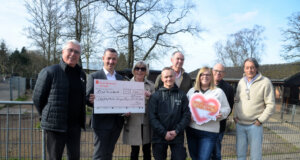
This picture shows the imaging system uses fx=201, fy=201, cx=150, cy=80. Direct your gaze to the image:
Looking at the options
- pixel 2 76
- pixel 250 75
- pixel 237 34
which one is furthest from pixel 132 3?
pixel 2 76

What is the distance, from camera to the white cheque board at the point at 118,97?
301 centimetres

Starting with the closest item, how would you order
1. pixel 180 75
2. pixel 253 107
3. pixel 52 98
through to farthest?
pixel 52 98 < pixel 253 107 < pixel 180 75

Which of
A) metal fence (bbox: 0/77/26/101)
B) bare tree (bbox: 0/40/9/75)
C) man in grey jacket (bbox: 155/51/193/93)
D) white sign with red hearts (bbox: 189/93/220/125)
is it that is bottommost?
metal fence (bbox: 0/77/26/101)

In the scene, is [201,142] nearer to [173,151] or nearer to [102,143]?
[173,151]

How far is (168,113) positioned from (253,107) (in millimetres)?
1493

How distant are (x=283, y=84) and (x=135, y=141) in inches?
926

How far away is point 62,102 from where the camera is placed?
264 centimetres

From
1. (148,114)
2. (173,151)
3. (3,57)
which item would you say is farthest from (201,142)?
(3,57)

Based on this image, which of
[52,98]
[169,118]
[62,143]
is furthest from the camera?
[169,118]

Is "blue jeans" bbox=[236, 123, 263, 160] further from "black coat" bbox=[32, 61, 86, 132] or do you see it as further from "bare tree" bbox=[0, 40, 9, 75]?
"bare tree" bbox=[0, 40, 9, 75]

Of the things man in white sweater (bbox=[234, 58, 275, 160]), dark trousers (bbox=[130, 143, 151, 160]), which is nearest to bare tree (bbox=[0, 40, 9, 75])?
dark trousers (bbox=[130, 143, 151, 160])

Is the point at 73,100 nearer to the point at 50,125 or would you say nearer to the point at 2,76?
the point at 50,125

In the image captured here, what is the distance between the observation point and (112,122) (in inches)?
123

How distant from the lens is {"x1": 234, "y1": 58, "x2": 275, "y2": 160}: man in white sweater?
10.9 ft
